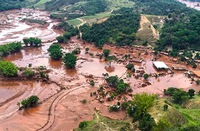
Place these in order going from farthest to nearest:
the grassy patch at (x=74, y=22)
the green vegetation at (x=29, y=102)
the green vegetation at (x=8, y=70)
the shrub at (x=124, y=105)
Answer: the grassy patch at (x=74, y=22), the green vegetation at (x=8, y=70), the green vegetation at (x=29, y=102), the shrub at (x=124, y=105)

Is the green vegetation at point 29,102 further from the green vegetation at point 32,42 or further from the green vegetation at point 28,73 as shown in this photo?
the green vegetation at point 32,42

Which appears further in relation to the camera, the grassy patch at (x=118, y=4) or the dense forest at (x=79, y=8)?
the grassy patch at (x=118, y=4)

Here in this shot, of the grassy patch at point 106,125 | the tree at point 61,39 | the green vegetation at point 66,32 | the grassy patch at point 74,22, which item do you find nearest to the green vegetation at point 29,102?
the grassy patch at point 106,125

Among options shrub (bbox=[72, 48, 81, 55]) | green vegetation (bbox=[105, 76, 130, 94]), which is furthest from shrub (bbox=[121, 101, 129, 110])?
shrub (bbox=[72, 48, 81, 55])

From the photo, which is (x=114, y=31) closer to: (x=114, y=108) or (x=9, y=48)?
(x=9, y=48)

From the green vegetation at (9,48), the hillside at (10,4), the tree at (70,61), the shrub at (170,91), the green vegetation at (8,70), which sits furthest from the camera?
the hillside at (10,4)
